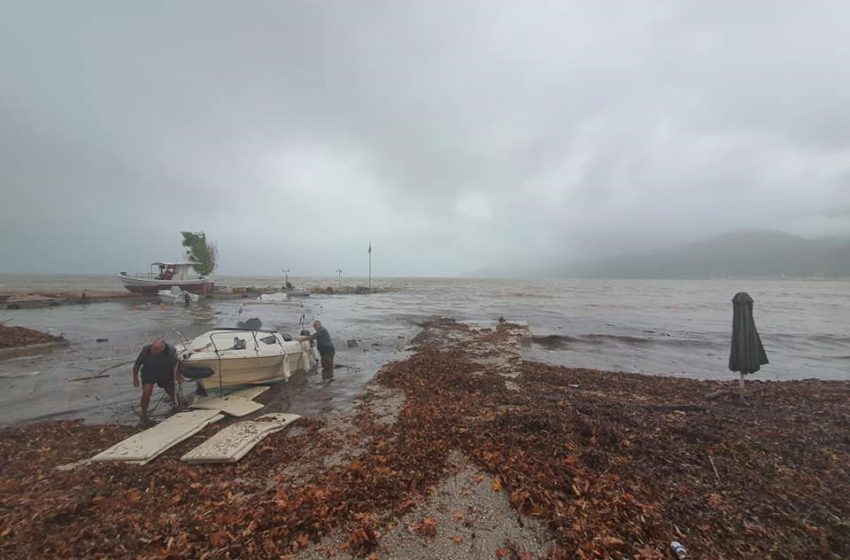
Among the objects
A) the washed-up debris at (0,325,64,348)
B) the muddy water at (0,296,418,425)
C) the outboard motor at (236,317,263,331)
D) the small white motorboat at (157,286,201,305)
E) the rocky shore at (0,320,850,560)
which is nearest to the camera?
the rocky shore at (0,320,850,560)

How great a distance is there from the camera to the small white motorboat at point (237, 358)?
925 centimetres

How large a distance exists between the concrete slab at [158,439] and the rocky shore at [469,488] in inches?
9.2

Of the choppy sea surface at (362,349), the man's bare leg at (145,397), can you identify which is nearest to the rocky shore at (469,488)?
the man's bare leg at (145,397)

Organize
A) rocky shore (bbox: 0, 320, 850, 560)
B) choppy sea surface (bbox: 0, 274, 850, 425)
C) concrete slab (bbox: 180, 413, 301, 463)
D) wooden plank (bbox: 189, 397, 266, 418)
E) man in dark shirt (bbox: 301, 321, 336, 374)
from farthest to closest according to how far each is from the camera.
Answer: man in dark shirt (bbox: 301, 321, 336, 374), choppy sea surface (bbox: 0, 274, 850, 425), wooden plank (bbox: 189, 397, 266, 418), concrete slab (bbox: 180, 413, 301, 463), rocky shore (bbox: 0, 320, 850, 560)

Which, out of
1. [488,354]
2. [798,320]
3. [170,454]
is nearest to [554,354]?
[488,354]

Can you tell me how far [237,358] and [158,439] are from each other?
3.19 m

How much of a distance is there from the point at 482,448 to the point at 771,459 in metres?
4.73

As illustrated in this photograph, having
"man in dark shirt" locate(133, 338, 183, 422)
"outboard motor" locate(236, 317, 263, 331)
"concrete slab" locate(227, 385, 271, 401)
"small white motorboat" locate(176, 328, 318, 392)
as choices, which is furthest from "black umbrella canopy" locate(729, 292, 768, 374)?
"man in dark shirt" locate(133, 338, 183, 422)

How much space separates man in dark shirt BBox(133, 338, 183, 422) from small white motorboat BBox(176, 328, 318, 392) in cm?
26

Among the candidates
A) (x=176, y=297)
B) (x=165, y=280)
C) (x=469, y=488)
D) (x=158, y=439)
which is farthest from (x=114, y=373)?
(x=165, y=280)

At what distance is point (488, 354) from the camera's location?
50.7 feet

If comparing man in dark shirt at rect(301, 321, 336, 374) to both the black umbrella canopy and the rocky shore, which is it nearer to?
the rocky shore

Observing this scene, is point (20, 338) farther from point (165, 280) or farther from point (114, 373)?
point (165, 280)

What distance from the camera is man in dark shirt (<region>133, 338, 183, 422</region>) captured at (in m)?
8.70
